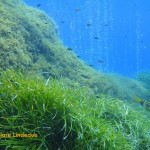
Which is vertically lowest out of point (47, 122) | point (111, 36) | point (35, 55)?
point (47, 122)

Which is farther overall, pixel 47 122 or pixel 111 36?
pixel 111 36

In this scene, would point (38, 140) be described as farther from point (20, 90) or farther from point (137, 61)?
point (137, 61)

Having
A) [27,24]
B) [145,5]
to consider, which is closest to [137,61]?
[145,5]

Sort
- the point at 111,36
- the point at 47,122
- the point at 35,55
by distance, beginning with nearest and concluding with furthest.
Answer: the point at 47,122 → the point at 35,55 → the point at 111,36

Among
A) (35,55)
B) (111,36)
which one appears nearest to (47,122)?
(35,55)

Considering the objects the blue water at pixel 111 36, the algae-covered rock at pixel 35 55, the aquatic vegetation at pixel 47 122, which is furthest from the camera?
the blue water at pixel 111 36

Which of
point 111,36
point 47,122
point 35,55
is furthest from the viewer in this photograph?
point 111,36

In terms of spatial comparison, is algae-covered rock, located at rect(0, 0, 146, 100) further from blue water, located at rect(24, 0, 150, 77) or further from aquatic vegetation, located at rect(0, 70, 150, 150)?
blue water, located at rect(24, 0, 150, 77)

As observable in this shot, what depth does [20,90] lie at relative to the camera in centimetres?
346

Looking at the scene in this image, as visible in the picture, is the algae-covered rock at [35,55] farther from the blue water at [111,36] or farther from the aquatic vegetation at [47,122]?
the blue water at [111,36]

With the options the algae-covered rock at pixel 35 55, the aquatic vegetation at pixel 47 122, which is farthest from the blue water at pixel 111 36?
the aquatic vegetation at pixel 47 122

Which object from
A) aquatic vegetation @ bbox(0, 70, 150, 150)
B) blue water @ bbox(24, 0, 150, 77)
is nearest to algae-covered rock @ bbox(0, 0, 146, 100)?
aquatic vegetation @ bbox(0, 70, 150, 150)

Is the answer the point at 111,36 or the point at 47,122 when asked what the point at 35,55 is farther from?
the point at 111,36

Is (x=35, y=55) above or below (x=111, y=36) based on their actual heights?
below
